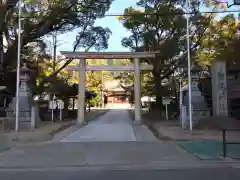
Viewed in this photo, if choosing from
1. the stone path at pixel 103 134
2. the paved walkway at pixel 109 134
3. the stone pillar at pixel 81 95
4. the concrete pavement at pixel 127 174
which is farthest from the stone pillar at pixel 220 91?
the concrete pavement at pixel 127 174

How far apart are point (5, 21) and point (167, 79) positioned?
19.1 meters

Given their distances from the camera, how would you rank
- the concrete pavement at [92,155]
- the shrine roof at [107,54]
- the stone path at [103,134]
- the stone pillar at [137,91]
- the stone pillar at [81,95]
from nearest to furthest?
the concrete pavement at [92,155] < the stone path at [103,134] < the stone pillar at [81,95] < the stone pillar at [137,91] < the shrine roof at [107,54]

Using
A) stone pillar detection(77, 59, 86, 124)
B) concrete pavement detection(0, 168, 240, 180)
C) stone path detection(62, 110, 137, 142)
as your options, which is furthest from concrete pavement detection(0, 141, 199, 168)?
stone pillar detection(77, 59, 86, 124)

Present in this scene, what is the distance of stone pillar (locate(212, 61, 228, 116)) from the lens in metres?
27.9

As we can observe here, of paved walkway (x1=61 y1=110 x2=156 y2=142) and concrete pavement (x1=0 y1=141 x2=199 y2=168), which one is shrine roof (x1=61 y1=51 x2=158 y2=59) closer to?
paved walkway (x1=61 y1=110 x2=156 y2=142)

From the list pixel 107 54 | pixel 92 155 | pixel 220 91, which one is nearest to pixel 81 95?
pixel 107 54

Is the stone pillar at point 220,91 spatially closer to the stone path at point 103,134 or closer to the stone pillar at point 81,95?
the stone path at point 103,134

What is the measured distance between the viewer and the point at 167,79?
44.2 meters

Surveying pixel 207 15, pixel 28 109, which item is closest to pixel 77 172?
pixel 28 109

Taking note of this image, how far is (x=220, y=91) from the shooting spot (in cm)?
2802

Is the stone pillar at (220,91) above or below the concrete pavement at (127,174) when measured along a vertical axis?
above

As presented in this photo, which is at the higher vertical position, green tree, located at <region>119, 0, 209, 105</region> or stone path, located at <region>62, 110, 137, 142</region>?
green tree, located at <region>119, 0, 209, 105</region>

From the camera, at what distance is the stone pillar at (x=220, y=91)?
27906mm

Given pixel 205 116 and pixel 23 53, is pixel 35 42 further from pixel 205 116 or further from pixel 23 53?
pixel 205 116
